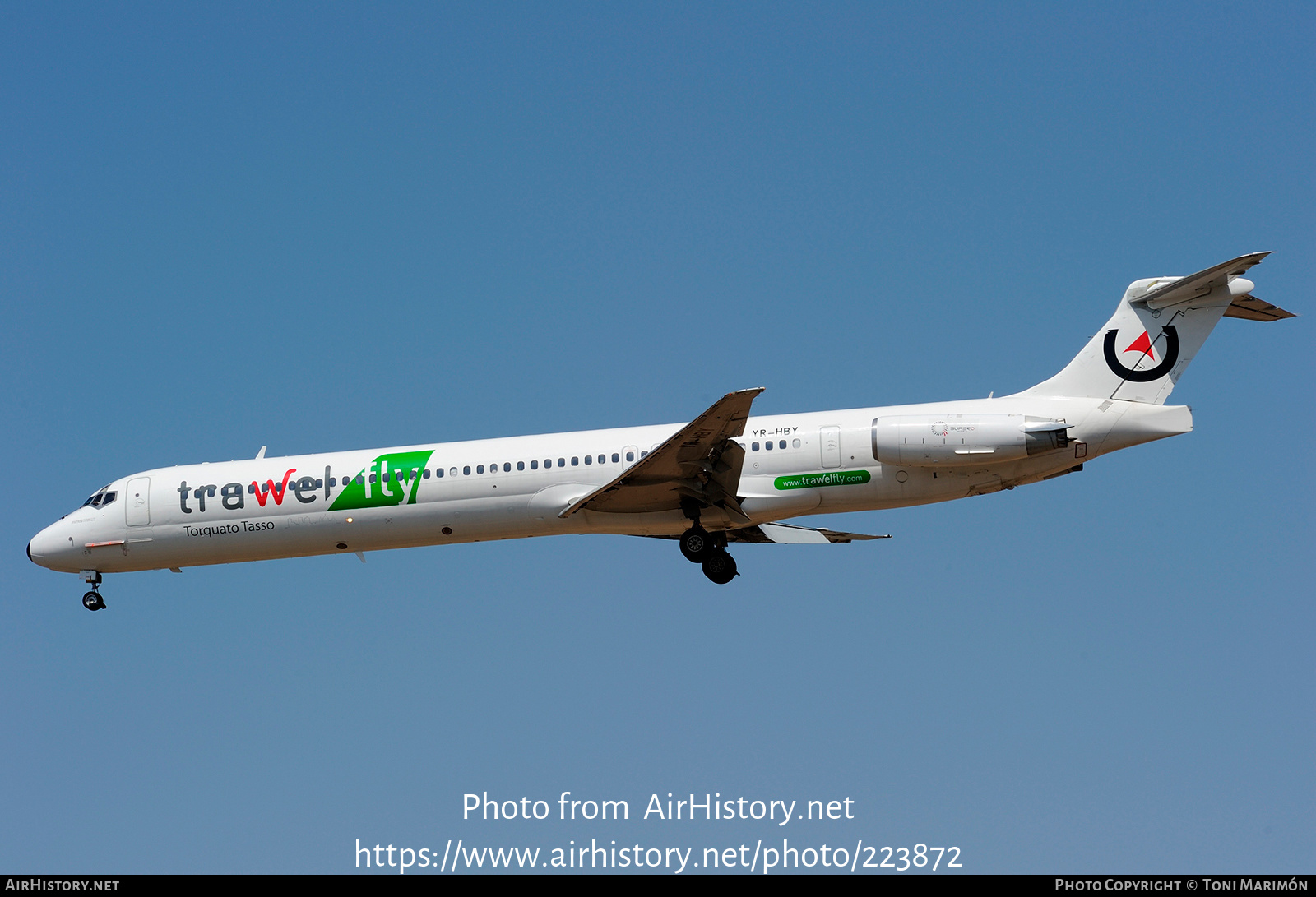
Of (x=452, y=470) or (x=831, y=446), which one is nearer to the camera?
(x=831, y=446)

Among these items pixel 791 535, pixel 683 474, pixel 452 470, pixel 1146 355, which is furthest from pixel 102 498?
pixel 1146 355

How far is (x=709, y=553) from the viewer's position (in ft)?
78.7

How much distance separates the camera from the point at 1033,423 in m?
21.7

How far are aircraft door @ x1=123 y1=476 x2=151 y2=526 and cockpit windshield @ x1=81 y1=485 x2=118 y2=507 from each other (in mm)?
306

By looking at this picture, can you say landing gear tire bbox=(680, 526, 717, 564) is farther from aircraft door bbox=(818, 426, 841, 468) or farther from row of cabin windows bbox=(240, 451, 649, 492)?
aircraft door bbox=(818, 426, 841, 468)

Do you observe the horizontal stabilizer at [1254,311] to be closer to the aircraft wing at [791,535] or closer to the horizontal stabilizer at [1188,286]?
the horizontal stabilizer at [1188,286]

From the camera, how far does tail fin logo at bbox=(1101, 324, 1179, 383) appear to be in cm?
2277

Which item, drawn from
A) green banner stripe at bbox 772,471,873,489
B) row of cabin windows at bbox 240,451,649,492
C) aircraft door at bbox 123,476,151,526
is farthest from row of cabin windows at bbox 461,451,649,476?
aircraft door at bbox 123,476,151,526

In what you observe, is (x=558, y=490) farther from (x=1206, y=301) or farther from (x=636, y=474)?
(x=1206, y=301)

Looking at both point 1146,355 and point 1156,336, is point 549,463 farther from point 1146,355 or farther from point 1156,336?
point 1156,336

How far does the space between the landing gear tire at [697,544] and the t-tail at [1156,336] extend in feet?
21.3

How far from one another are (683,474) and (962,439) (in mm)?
4825

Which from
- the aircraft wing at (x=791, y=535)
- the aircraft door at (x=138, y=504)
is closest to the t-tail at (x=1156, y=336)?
the aircraft wing at (x=791, y=535)
